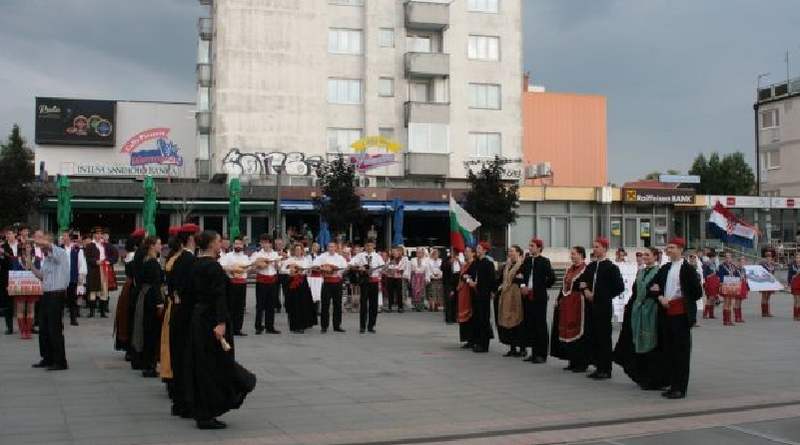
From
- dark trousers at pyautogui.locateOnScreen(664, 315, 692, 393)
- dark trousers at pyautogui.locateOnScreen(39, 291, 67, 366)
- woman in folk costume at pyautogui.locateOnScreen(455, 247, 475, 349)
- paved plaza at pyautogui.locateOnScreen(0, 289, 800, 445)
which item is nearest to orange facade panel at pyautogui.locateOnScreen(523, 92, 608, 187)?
woman in folk costume at pyautogui.locateOnScreen(455, 247, 475, 349)

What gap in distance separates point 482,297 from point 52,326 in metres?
7.01

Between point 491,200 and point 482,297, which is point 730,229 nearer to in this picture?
point 482,297

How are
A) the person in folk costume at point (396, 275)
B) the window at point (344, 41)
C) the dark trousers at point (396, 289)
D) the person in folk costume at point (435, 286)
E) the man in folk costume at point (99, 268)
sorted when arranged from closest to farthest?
1. the man in folk costume at point (99, 268)
2. the person in folk costume at point (396, 275)
3. the dark trousers at point (396, 289)
4. the person in folk costume at point (435, 286)
5. the window at point (344, 41)

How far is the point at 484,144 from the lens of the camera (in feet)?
171

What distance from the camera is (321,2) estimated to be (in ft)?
164

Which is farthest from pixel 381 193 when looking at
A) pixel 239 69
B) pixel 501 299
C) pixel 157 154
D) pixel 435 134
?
pixel 501 299

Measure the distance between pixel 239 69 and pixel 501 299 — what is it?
121ft

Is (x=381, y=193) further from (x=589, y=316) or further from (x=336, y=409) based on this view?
(x=336, y=409)

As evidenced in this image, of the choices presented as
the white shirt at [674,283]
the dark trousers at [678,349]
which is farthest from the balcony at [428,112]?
the dark trousers at [678,349]

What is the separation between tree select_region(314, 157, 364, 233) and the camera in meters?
38.8

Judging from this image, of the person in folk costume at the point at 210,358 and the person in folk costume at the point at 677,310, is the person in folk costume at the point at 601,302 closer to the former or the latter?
the person in folk costume at the point at 677,310

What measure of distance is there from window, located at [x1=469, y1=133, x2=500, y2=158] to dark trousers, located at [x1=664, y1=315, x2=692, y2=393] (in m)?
41.1

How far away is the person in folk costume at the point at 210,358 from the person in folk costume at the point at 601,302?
18.6ft

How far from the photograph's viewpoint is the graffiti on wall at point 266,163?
48406mm
